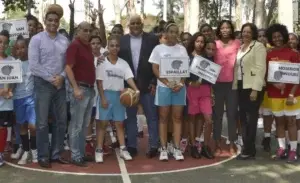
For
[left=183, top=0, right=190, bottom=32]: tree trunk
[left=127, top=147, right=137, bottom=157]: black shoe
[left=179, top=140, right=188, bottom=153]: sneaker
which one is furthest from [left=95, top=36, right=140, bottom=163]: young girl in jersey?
[left=183, top=0, right=190, bottom=32]: tree trunk

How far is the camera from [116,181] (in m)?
6.41

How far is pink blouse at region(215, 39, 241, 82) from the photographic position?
7500mm

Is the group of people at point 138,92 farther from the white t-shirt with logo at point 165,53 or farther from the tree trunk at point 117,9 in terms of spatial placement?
the tree trunk at point 117,9

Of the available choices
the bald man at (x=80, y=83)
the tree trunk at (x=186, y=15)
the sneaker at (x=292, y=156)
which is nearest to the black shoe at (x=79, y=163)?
the bald man at (x=80, y=83)

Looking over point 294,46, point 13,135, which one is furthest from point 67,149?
point 294,46

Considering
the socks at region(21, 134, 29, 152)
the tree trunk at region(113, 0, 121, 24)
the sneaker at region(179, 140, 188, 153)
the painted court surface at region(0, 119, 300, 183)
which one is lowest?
the painted court surface at region(0, 119, 300, 183)

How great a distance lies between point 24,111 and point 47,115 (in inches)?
20.4

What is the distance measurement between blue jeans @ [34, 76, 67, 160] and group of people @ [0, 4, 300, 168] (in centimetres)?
1

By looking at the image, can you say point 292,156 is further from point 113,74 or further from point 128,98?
point 113,74

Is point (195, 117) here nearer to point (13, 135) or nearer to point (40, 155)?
point (40, 155)

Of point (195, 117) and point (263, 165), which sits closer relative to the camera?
point (263, 165)

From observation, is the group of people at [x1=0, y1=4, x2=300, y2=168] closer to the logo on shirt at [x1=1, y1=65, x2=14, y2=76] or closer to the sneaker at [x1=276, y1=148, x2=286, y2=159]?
the sneaker at [x1=276, y1=148, x2=286, y2=159]

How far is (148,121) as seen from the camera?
7766mm

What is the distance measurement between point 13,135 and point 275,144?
467 centimetres
